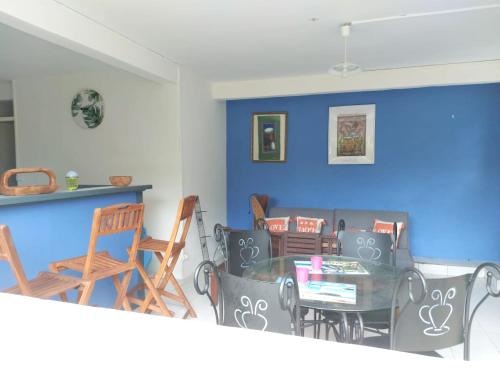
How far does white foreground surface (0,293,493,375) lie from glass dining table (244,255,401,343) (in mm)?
815

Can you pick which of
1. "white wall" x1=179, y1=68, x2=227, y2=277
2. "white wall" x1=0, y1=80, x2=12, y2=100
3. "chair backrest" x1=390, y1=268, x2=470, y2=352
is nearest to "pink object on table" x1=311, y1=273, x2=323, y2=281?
"chair backrest" x1=390, y1=268, x2=470, y2=352

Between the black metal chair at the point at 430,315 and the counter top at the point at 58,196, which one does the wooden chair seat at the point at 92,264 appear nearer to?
the counter top at the point at 58,196

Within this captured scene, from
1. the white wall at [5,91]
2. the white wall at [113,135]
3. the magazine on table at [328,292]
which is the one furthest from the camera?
the white wall at [5,91]

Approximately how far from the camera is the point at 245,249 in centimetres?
249

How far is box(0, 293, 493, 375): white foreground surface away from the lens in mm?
672

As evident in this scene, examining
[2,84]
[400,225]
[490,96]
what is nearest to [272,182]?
[400,225]

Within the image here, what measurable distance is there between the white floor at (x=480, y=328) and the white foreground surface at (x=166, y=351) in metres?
2.03

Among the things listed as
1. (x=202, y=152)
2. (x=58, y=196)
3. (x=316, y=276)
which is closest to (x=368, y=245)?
(x=316, y=276)

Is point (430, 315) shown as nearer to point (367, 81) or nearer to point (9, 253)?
point (9, 253)

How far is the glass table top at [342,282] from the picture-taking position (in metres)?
1.56

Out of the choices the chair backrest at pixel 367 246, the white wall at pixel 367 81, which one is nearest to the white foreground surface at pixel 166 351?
the chair backrest at pixel 367 246

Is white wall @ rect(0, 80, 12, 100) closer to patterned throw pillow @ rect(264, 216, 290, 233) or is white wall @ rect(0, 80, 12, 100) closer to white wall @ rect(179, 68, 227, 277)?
white wall @ rect(179, 68, 227, 277)

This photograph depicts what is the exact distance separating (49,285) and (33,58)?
9.46 feet

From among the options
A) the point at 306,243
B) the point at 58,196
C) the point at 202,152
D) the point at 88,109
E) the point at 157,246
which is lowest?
the point at 306,243
